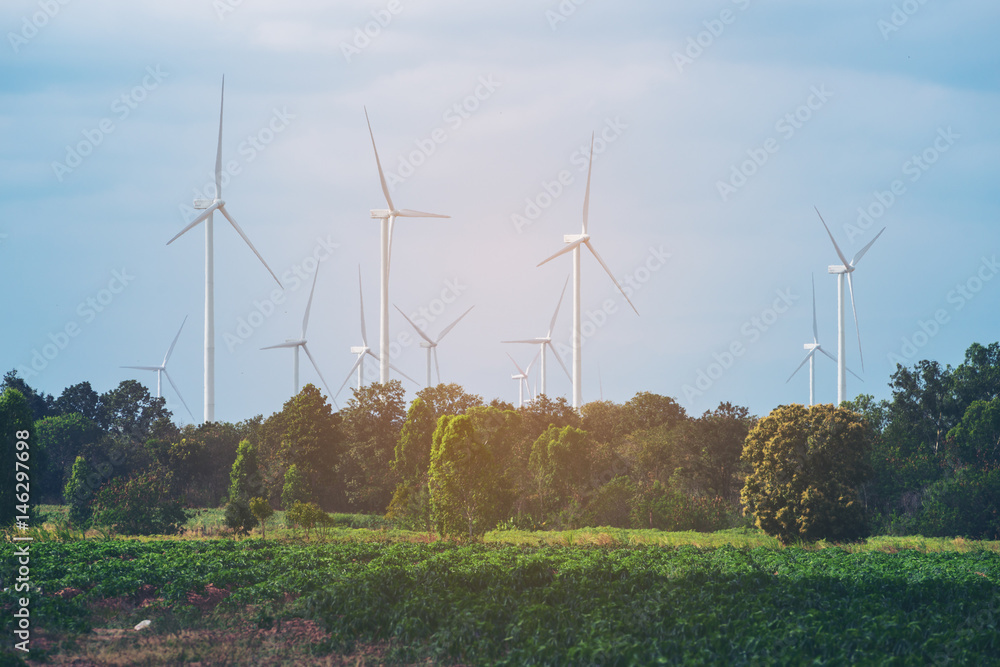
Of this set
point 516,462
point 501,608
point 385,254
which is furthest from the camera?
point 385,254

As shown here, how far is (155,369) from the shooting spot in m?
95.8

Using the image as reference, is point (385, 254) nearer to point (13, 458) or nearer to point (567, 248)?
point (567, 248)

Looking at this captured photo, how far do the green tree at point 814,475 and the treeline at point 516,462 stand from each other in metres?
2.19

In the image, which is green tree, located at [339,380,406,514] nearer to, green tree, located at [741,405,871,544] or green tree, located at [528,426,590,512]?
green tree, located at [528,426,590,512]

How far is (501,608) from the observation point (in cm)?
2473

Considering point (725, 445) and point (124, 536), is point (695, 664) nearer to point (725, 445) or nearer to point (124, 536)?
point (124, 536)

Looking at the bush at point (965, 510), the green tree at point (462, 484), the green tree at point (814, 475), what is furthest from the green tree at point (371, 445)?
the bush at point (965, 510)

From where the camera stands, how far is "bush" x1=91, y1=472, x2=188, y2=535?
4891 cm

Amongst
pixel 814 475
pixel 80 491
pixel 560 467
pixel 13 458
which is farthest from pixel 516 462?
pixel 13 458

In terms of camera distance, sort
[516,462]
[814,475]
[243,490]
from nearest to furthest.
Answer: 1. [814,475]
2. [243,490]
3. [516,462]

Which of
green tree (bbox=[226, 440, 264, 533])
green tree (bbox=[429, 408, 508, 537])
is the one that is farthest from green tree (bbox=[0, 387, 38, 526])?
green tree (bbox=[429, 408, 508, 537])

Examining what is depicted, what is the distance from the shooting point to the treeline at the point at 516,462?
163 ft

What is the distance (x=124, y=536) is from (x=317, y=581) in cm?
2526

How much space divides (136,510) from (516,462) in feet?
89.9
